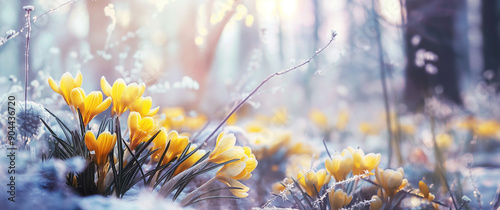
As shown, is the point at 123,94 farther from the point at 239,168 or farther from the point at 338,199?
the point at 338,199

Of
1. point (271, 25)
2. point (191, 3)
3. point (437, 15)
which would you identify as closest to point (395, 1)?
point (271, 25)

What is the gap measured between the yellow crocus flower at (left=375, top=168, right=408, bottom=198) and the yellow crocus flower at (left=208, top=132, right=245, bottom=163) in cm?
39

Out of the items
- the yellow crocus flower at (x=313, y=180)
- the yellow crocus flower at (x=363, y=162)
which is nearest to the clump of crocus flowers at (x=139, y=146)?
the yellow crocus flower at (x=313, y=180)

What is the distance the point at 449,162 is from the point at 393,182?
151 cm

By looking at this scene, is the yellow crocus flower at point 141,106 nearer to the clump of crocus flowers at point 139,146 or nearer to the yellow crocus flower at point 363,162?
the clump of crocus flowers at point 139,146

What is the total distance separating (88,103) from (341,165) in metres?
0.63

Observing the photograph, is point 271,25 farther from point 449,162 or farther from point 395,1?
point 449,162

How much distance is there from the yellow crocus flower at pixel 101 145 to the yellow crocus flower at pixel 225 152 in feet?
0.71

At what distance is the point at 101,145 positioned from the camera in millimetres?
741

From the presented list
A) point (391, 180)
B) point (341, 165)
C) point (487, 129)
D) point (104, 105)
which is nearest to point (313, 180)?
point (341, 165)

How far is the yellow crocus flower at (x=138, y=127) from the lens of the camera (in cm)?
77

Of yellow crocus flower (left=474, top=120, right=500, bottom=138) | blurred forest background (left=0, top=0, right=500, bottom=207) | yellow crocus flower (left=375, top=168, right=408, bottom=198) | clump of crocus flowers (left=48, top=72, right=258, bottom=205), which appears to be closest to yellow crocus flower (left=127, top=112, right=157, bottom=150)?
clump of crocus flowers (left=48, top=72, right=258, bottom=205)

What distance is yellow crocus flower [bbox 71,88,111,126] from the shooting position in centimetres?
79

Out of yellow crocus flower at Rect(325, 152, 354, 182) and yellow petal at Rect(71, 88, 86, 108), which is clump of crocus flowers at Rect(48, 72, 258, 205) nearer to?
yellow petal at Rect(71, 88, 86, 108)
